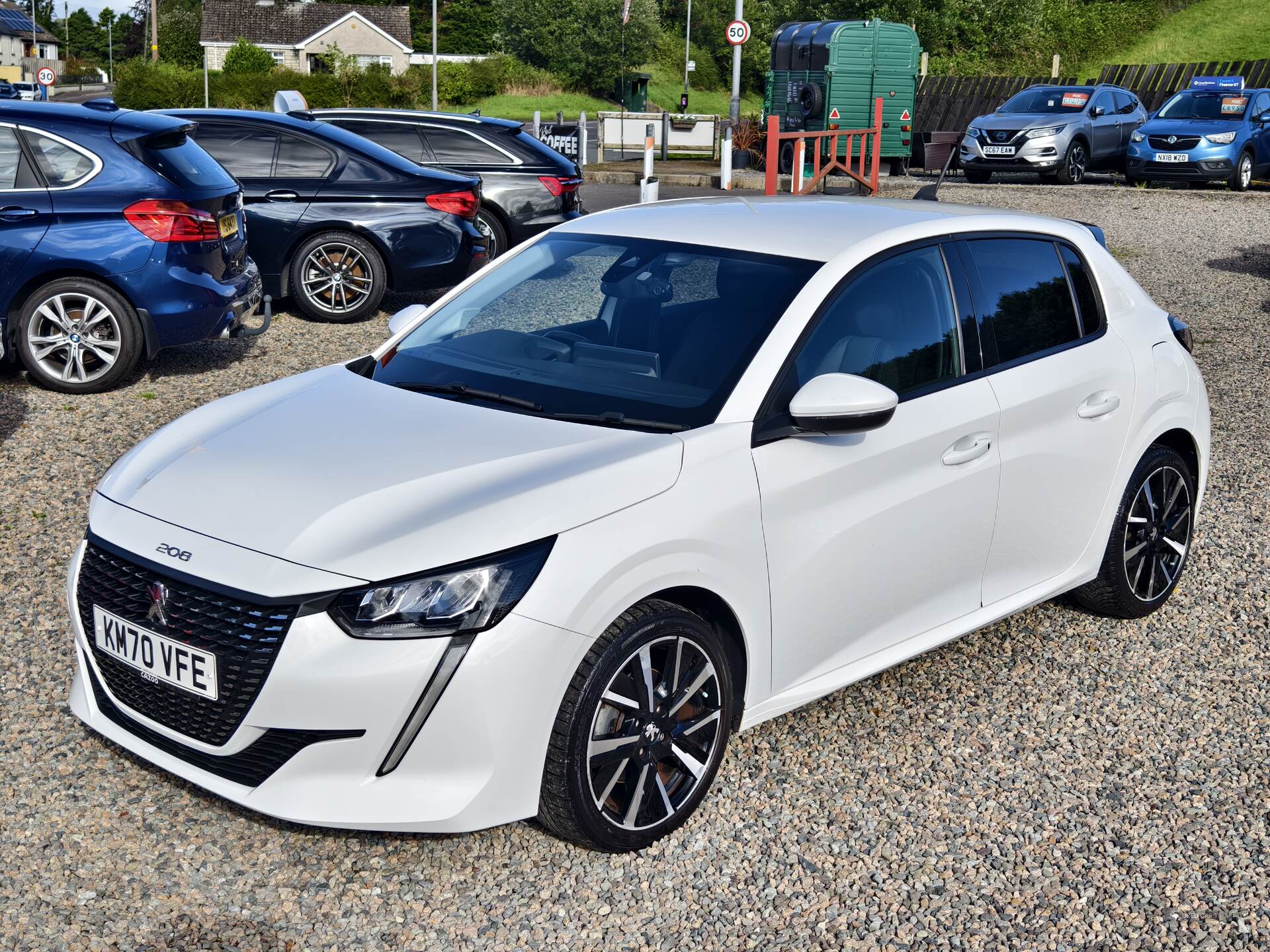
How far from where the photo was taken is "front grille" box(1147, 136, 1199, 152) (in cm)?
2377

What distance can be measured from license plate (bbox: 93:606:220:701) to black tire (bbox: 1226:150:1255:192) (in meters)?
24.0

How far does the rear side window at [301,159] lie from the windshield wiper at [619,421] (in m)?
7.91

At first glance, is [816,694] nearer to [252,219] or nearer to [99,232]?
[99,232]

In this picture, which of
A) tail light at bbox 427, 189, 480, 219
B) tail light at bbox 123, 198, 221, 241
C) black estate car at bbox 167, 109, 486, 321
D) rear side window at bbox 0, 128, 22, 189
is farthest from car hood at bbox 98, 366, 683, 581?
tail light at bbox 427, 189, 480, 219

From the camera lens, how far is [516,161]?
13.0 metres

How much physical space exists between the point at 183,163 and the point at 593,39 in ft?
243

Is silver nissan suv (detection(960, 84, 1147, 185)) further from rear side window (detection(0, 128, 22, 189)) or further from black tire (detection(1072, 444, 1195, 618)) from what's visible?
black tire (detection(1072, 444, 1195, 618))

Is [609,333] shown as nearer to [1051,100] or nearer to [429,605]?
[429,605]

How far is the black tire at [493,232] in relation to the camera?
1284 centimetres

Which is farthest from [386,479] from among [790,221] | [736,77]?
[736,77]

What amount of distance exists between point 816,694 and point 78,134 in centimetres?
662

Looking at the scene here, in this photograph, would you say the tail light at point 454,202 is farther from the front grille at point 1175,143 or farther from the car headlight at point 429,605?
the front grille at point 1175,143

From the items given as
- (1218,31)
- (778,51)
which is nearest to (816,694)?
(778,51)

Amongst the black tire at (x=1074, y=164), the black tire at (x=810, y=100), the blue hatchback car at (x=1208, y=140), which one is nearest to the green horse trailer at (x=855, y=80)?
the black tire at (x=810, y=100)
